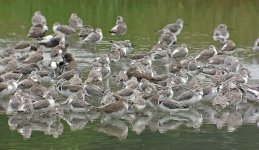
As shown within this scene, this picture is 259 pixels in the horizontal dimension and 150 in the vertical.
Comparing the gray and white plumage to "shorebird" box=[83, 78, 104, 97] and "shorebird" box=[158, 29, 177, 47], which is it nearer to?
"shorebird" box=[158, 29, 177, 47]

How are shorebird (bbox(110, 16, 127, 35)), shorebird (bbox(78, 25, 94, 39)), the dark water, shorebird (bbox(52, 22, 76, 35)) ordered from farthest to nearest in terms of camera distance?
shorebird (bbox(110, 16, 127, 35)) → shorebird (bbox(52, 22, 76, 35)) → shorebird (bbox(78, 25, 94, 39)) → the dark water

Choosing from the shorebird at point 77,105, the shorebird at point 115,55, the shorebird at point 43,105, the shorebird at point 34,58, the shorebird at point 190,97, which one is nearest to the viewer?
the shorebird at point 43,105

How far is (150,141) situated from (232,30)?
1576 centimetres

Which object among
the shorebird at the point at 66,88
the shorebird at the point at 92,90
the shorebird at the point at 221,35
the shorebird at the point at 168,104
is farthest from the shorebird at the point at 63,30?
the shorebird at the point at 168,104

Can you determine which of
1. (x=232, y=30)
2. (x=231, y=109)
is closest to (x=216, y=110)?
(x=231, y=109)

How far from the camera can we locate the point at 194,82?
1827 cm

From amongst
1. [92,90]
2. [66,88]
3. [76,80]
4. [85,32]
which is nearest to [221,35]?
[85,32]

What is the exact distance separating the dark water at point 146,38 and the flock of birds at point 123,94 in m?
0.20

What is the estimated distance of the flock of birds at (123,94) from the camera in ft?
51.6

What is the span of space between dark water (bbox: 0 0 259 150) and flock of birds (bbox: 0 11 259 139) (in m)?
0.20

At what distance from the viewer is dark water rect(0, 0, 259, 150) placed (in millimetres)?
14312

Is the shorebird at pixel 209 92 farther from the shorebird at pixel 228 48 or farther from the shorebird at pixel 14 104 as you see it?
the shorebird at pixel 228 48

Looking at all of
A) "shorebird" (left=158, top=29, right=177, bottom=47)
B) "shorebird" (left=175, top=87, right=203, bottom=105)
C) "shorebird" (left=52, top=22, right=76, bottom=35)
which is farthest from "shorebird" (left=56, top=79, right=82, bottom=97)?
"shorebird" (left=52, top=22, right=76, bottom=35)

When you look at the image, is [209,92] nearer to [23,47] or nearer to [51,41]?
[23,47]
